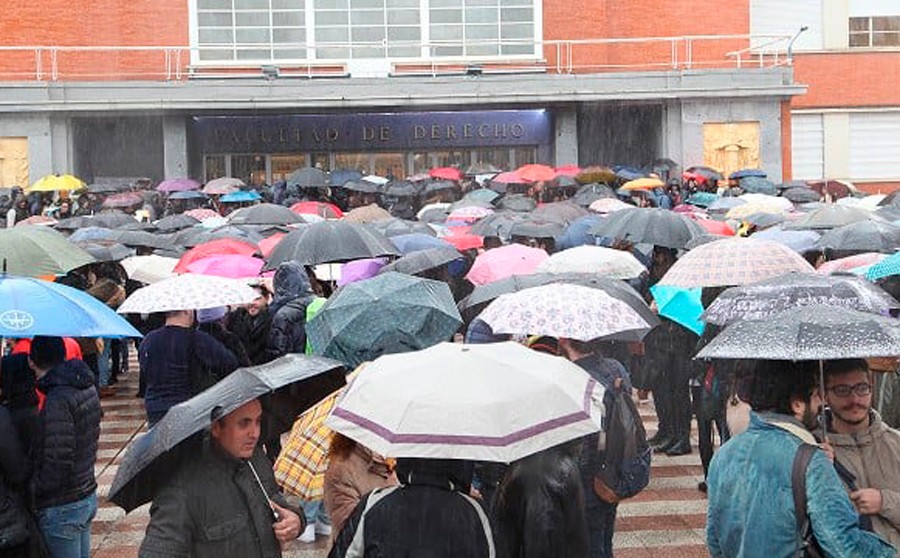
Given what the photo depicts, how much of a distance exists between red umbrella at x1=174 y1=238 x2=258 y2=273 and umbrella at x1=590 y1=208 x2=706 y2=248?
11.7 ft

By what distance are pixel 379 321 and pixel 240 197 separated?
16.9 metres

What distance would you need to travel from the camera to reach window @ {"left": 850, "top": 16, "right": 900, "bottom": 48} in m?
37.8

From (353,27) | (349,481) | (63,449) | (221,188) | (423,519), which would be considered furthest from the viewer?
(353,27)

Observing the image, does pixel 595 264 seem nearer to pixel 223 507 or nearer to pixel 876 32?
pixel 223 507

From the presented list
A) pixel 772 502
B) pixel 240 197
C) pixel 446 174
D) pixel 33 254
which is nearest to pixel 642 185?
pixel 446 174

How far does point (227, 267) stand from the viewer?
10.8 meters

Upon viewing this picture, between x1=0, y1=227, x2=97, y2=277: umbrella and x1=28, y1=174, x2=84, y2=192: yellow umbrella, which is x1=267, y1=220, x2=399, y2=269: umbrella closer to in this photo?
x1=0, y1=227, x2=97, y2=277: umbrella

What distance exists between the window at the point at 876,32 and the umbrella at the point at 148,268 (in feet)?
96.5

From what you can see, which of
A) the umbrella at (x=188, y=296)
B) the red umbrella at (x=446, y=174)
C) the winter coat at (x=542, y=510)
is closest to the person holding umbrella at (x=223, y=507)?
the winter coat at (x=542, y=510)

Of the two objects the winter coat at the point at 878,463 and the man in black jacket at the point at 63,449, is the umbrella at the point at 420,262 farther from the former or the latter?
the winter coat at the point at 878,463

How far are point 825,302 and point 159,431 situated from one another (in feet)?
11.4

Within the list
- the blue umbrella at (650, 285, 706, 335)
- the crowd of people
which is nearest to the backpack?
the crowd of people

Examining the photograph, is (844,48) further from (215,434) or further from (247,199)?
(215,434)

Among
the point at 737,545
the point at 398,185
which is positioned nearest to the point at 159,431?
the point at 737,545
